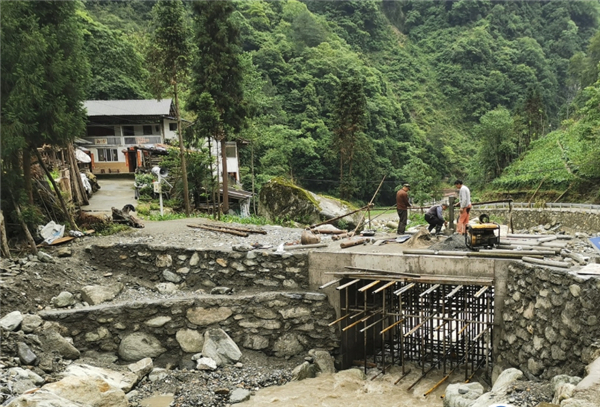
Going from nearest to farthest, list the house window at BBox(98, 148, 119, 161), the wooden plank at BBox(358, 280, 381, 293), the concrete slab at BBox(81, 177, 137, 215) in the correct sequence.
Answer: the wooden plank at BBox(358, 280, 381, 293)
the concrete slab at BBox(81, 177, 137, 215)
the house window at BBox(98, 148, 119, 161)

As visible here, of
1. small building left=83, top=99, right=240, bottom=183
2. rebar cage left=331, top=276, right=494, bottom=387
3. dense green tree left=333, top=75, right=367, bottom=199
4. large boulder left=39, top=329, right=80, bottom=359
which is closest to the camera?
large boulder left=39, top=329, right=80, bottom=359

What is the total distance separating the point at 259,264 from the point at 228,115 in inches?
489

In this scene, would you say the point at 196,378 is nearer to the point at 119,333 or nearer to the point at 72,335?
the point at 119,333

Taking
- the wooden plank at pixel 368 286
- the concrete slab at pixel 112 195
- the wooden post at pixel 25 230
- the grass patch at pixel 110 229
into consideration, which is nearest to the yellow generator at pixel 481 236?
the wooden plank at pixel 368 286

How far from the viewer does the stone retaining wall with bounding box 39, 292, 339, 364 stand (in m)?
10.1

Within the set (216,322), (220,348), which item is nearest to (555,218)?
(216,322)

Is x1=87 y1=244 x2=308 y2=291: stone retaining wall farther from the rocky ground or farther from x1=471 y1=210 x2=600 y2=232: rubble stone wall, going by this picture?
x1=471 y1=210 x2=600 y2=232: rubble stone wall

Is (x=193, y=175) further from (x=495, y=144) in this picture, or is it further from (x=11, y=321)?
(x=495, y=144)

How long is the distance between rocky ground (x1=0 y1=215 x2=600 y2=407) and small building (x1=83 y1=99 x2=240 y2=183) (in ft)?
74.1

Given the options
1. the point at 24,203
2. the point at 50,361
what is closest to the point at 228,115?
the point at 24,203

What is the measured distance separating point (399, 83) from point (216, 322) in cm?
6514

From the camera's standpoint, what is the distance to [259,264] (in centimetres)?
1136

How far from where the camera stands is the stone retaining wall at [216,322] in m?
10.1

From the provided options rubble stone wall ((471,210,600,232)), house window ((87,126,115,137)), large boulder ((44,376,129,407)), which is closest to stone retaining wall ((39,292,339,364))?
large boulder ((44,376,129,407))
